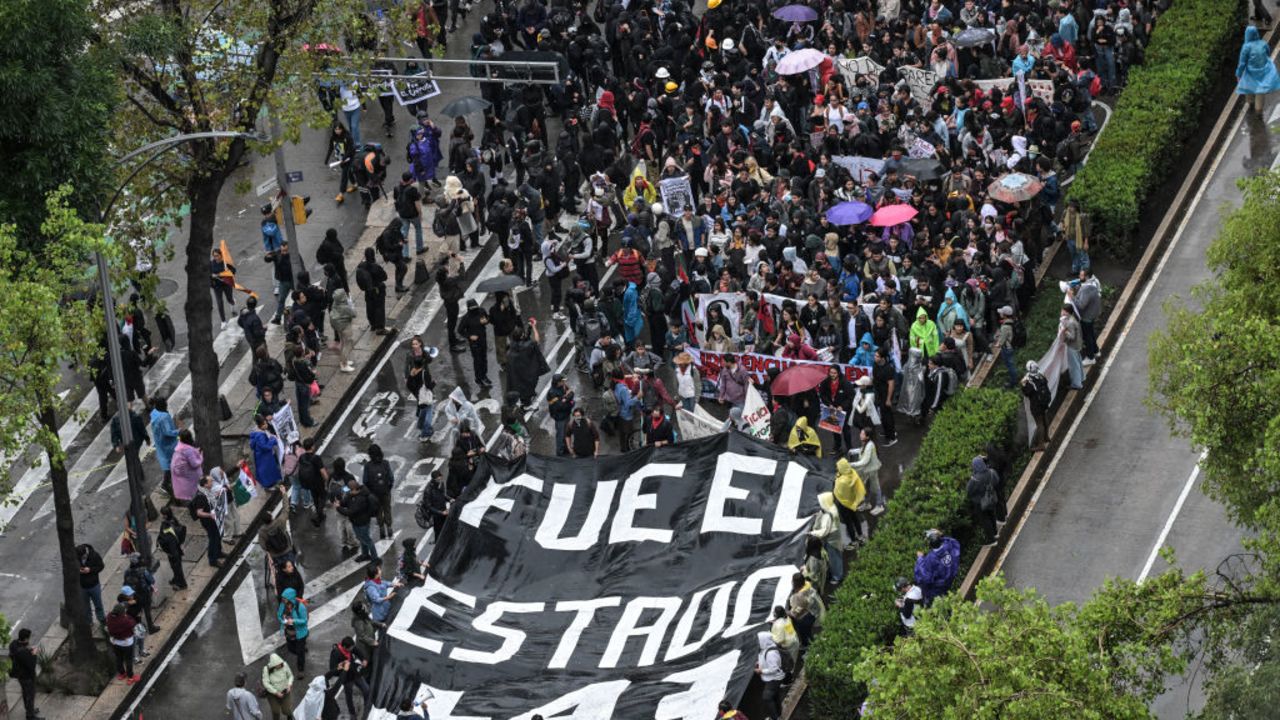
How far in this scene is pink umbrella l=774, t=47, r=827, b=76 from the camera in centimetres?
4391

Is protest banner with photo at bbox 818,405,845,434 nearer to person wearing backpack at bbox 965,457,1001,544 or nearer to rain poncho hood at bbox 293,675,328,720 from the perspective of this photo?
person wearing backpack at bbox 965,457,1001,544

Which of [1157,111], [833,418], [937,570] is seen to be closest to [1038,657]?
[937,570]

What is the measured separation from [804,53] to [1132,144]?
7166 millimetres

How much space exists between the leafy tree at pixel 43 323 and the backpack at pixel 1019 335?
15.0 metres

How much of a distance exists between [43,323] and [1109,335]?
18216 mm

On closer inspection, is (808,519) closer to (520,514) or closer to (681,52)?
(520,514)

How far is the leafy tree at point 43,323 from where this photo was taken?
29.3m

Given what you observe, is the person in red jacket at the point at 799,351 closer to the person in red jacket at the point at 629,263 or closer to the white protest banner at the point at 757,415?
the white protest banner at the point at 757,415

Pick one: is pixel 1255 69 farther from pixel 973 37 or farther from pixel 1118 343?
pixel 1118 343

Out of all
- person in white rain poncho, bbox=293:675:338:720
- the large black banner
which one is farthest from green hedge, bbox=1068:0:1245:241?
person in white rain poncho, bbox=293:675:338:720

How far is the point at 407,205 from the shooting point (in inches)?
1663

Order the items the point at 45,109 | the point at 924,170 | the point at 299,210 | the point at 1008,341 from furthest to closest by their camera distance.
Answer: the point at 299,210, the point at 924,170, the point at 1008,341, the point at 45,109

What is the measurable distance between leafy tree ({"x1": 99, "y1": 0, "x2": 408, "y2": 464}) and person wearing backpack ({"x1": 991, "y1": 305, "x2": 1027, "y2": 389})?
38.4 ft

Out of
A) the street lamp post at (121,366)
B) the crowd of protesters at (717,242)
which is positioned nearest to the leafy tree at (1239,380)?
the crowd of protesters at (717,242)
